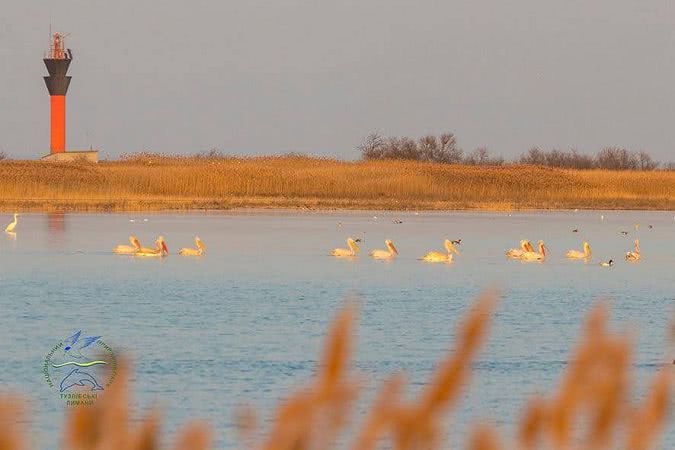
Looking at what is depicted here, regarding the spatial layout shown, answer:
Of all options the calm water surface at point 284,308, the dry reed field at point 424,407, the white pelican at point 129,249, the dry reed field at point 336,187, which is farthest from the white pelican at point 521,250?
the dry reed field at point 424,407

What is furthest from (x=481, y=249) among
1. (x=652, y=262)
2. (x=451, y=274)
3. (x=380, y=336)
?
(x=380, y=336)

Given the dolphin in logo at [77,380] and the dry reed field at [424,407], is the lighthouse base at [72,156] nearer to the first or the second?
the dolphin in logo at [77,380]

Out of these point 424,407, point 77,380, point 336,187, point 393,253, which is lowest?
point 393,253

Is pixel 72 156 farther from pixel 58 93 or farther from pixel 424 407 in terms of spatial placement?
pixel 424 407

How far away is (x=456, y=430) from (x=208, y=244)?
1790cm

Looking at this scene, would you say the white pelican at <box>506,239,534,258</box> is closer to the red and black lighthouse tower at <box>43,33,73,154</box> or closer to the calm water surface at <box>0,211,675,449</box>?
the calm water surface at <box>0,211,675,449</box>

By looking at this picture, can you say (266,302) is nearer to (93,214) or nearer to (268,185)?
(93,214)

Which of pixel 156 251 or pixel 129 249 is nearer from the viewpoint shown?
pixel 156 251

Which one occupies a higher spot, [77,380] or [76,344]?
[77,380]

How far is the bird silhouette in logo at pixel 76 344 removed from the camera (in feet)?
34.7

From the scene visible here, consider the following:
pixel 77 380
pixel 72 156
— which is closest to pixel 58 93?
pixel 72 156

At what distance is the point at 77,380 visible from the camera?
895 centimetres

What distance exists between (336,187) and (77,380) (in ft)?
112
